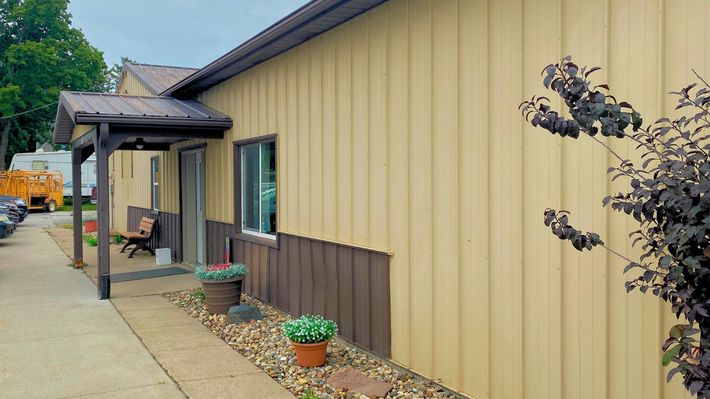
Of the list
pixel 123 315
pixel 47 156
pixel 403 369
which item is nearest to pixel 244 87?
pixel 123 315

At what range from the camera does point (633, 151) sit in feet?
9.89

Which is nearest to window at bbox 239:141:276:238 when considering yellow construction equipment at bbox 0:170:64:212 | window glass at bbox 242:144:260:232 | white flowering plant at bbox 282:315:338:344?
window glass at bbox 242:144:260:232

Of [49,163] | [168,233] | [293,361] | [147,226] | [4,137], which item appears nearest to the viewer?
[293,361]

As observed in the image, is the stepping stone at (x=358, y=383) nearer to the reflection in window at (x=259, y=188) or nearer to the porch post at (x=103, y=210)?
the reflection in window at (x=259, y=188)

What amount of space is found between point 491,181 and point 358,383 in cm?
196

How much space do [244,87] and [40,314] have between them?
4000 millimetres

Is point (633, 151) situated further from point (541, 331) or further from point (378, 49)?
point (378, 49)

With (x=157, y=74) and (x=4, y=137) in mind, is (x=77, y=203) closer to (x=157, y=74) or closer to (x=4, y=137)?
(x=157, y=74)

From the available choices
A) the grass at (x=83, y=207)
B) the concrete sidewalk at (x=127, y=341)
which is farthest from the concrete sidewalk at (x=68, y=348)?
the grass at (x=83, y=207)

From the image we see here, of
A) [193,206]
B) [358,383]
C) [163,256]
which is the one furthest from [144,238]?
[358,383]

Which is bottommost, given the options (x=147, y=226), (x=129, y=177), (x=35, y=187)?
(x=147, y=226)

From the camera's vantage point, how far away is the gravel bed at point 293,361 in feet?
14.8

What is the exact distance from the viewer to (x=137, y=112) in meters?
8.53

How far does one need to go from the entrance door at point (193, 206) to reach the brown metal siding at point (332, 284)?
3.06 m
